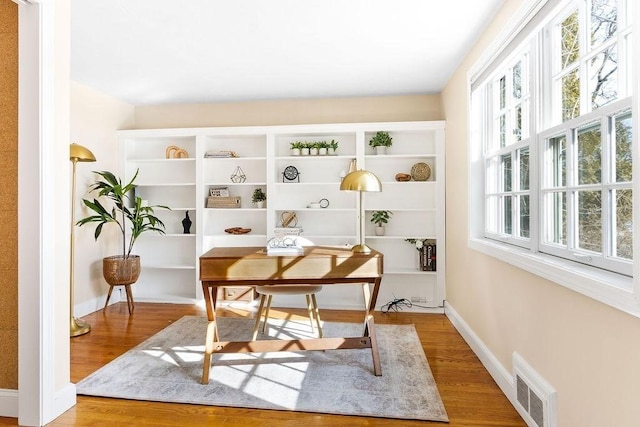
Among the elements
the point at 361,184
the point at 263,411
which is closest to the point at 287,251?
the point at 361,184

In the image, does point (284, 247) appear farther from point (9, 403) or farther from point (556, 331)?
point (9, 403)

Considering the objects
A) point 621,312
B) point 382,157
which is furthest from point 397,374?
point 382,157

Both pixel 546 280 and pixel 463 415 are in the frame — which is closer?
pixel 546 280

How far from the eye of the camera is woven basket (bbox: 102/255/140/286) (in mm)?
3898

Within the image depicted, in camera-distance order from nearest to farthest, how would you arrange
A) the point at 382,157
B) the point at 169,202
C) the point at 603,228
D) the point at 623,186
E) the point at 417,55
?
the point at 623,186, the point at 603,228, the point at 417,55, the point at 382,157, the point at 169,202

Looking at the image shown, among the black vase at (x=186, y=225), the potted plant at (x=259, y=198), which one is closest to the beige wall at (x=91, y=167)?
the black vase at (x=186, y=225)

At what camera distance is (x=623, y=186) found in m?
1.44

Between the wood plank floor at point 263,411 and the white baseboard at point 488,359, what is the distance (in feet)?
0.13

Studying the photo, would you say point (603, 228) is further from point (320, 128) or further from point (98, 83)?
point (98, 83)

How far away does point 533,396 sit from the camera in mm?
1935

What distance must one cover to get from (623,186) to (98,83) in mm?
4589

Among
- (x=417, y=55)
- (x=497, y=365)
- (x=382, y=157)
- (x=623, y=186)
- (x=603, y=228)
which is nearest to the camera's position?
(x=623, y=186)

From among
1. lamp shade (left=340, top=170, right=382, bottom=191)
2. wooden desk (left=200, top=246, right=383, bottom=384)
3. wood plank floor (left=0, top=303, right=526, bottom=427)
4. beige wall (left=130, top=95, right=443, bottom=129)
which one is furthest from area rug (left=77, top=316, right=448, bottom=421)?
beige wall (left=130, top=95, right=443, bottom=129)

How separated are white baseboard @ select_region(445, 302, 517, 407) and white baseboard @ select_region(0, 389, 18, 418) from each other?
9.22 ft
